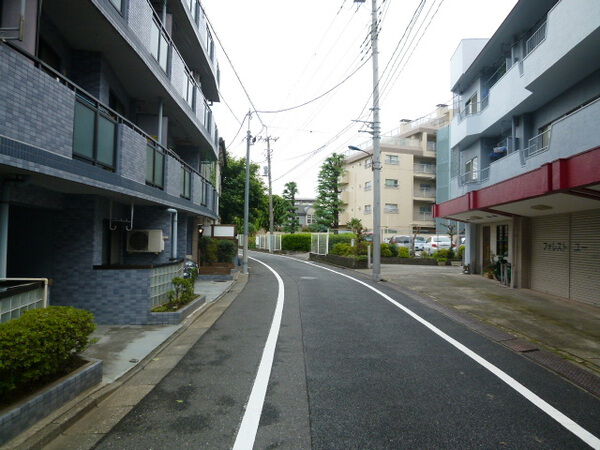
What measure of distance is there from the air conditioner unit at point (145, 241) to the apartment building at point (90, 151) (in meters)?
0.03

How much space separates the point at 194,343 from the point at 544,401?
5157 mm

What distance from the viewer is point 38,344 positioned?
11.7 ft

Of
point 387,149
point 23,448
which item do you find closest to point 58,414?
point 23,448

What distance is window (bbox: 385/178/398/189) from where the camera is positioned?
133 feet

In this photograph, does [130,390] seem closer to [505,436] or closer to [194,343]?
[194,343]

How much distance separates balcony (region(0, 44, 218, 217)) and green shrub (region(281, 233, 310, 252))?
30.4m

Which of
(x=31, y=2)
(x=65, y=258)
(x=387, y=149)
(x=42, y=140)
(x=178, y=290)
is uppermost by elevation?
(x=387, y=149)

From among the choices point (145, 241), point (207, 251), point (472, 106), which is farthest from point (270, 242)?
point (145, 241)

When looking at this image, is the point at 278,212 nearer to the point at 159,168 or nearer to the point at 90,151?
the point at 159,168

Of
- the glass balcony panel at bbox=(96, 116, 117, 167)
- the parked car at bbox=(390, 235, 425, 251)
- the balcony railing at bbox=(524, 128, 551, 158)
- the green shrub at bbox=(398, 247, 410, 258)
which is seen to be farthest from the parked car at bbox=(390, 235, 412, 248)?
the glass balcony panel at bbox=(96, 116, 117, 167)

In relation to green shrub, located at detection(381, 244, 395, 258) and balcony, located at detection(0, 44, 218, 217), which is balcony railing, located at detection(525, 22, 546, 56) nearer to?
balcony, located at detection(0, 44, 218, 217)

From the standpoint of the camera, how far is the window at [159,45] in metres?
8.77

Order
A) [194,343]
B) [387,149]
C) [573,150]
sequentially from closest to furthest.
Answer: [194,343] → [573,150] → [387,149]

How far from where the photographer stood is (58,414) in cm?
365
